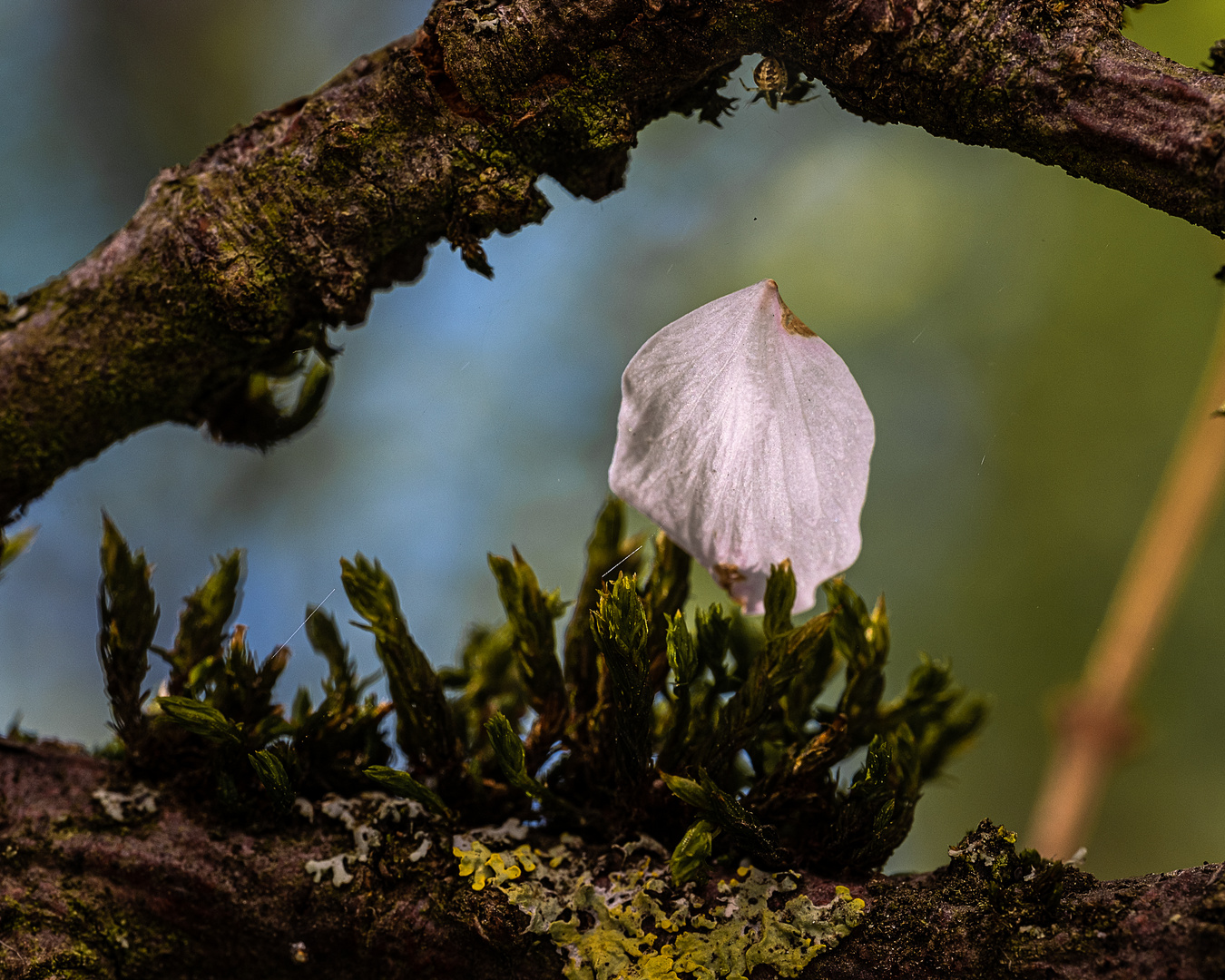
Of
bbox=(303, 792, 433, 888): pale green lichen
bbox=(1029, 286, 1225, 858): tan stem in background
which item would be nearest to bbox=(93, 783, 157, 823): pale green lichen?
bbox=(303, 792, 433, 888): pale green lichen

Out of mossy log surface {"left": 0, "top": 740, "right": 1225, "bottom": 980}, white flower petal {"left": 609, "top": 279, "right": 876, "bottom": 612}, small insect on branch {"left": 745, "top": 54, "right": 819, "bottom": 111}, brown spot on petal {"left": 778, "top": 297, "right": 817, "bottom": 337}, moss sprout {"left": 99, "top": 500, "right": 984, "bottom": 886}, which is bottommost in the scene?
mossy log surface {"left": 0, "top": 740, "right": 1225, "bottom": 980}

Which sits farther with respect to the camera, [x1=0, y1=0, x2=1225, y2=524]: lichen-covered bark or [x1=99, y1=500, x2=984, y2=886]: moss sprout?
[x1=99, y1=500, x2=984, y2=886]: moss sprout

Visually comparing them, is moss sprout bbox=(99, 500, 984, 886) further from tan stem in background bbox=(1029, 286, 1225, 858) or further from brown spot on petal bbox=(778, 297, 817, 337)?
tan stem in background bbox=(1029, 286, 1225, 858)

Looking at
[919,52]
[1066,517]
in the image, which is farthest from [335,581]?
[1066,517]

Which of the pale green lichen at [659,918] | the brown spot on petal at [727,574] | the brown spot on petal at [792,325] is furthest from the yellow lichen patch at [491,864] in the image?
the brown spot on petal at [792,325]

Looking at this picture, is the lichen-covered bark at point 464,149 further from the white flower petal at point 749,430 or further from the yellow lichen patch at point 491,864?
the yellow lichen patch at point 491,864

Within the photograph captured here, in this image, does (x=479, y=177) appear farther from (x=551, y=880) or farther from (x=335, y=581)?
(x=551, y=880)

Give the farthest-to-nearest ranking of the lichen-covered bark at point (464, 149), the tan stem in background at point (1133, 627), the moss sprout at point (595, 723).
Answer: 1. the tan stem in background at point (1133, 627)
2. the moss sprout at point (595, 723)
3. the lichen-covered bark at point (464, 149)
